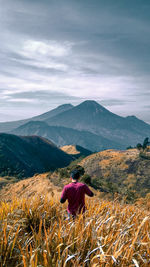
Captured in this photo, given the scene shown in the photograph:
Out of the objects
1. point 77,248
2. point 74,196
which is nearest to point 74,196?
point 74,196

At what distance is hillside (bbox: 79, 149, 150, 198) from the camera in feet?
122

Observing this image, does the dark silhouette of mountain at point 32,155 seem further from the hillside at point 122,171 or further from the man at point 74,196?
the man at point 74,196

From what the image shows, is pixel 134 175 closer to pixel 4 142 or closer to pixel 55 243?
pixel 55 243

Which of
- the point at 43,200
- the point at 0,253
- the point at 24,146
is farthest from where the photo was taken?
the point at 24,146

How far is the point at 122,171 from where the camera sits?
45156mm

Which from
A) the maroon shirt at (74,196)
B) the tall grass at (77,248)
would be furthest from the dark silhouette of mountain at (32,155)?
the tall grass at (77,248)

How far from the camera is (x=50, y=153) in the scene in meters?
189

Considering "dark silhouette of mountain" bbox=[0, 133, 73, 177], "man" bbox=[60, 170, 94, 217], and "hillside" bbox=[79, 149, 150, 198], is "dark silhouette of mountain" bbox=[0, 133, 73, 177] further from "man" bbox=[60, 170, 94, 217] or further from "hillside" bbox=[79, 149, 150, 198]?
"man" bbox=[60, 170, 94, 217]

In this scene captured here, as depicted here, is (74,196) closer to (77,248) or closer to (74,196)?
(74,196)

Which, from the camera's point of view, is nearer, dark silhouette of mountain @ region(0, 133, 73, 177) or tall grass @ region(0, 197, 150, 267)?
tall grass @ region(0, 197, 150, 267)

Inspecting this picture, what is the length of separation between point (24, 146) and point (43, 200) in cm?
18213

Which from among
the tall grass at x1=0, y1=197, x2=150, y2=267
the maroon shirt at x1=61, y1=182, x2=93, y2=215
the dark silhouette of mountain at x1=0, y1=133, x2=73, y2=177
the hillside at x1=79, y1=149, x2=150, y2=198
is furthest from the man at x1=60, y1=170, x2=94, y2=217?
the dark silhouette of mountain at x1=0, y1=133, x2=73, y2=177

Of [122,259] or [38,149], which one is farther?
[38,149]

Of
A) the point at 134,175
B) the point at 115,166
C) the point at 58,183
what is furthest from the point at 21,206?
the point at 115,166
